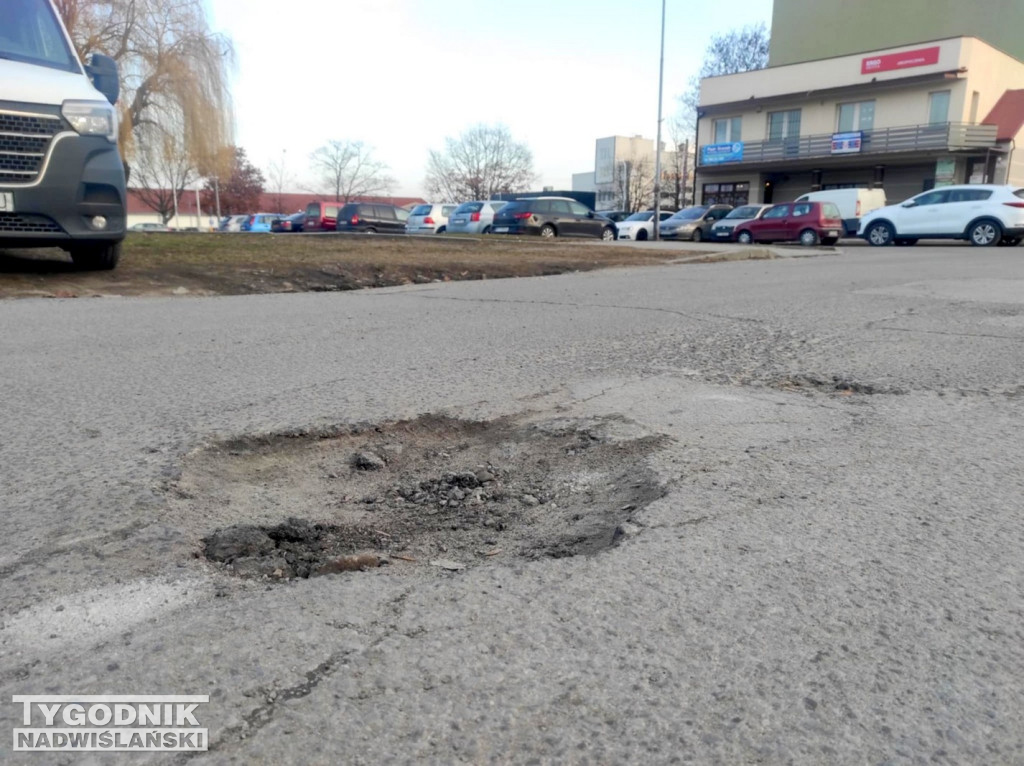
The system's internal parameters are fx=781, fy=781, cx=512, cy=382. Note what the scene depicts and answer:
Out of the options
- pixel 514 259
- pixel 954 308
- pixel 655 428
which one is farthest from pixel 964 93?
pixel 655 428

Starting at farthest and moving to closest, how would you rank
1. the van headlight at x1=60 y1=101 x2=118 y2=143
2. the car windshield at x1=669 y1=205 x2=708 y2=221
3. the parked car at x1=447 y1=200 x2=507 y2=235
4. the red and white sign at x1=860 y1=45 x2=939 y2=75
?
the red and white sign at x1=860 y1=45 x2=939 y2=75, the car windshield at x1=669 y1=205 x2=708 y2=221, the parked car at x1=447 y1=200 x2=507 y2=235, the van headlight at x1=60 y1=101 x2=118 y2=143

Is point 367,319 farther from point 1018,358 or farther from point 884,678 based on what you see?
point 884,678

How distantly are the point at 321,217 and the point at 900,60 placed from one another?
1065 inches

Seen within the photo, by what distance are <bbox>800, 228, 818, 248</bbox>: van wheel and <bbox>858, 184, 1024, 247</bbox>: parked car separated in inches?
71.0

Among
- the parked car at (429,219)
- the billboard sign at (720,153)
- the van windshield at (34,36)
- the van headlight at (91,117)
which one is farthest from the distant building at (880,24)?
the van headlight at (91,117)

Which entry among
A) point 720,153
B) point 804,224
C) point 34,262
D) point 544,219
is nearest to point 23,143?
point 34,262

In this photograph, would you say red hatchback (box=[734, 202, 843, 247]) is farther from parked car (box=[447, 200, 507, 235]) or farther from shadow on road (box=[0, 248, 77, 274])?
shadow on road (box=[0, 248, 77, 274])

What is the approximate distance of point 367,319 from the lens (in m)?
6.52

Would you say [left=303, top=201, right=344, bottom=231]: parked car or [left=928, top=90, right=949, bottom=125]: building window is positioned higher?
[left=928, top=90, right=949, bottom=125]: building window

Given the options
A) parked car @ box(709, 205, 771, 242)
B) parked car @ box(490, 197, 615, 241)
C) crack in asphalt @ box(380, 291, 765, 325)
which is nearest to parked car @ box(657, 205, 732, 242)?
parked car @ box(709, 205, 771, 242)

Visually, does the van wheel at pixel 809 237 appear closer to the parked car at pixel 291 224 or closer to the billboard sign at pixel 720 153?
the billboard sign at pixel 720 153

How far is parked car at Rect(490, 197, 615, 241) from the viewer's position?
961 inches

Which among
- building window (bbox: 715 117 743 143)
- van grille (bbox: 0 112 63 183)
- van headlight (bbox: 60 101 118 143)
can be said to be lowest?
van grille (bbox: 0 112 63 183)

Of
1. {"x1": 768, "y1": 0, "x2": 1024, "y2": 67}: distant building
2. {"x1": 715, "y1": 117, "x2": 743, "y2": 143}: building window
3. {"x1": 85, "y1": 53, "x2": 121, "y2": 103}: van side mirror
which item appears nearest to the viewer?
{"x1": 85, "y1": 53, "x2": 121, "y2": 103}: van side mirror
